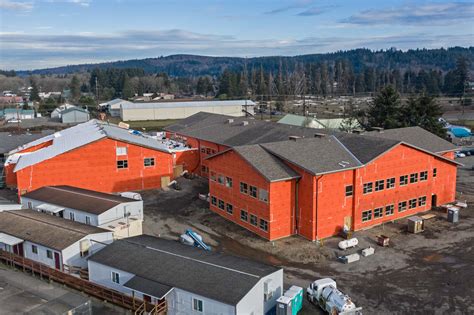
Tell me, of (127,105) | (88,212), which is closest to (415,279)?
(88,212)

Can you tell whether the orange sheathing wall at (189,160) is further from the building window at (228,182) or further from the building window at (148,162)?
the building window at (228,182)

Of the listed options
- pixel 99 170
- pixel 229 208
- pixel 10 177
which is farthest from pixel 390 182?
pixel 10 177

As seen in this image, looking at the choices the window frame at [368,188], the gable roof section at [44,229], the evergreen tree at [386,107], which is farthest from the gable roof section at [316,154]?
the evergreen tree at [386,107]

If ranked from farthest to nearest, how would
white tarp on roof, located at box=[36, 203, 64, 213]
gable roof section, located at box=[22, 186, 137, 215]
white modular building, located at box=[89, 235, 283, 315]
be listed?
white tarp on roof, located at box=[36, 203, 64, 213]
gable roof section, located at box=[22, 186, 137, 215]
white modular building, located at box=[89, 235, 283, 315]

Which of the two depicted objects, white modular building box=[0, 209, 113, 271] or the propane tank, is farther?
the propane tank

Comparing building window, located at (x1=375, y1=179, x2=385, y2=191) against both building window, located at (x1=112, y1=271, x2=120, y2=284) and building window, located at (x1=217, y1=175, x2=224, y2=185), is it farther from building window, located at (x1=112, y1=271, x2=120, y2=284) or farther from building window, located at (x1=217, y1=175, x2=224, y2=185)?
building window, located at (x1=112, y1=271, x2=120, y2=284)

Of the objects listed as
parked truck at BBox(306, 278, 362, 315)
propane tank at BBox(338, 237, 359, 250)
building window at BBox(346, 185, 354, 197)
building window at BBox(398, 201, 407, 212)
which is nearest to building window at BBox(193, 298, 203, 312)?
parked truck at BBox(306, 278, 362, 315)

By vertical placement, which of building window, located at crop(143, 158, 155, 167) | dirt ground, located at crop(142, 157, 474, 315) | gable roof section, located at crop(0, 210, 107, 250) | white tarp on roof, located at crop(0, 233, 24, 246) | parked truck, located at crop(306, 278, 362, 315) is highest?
building window, located at crop(143, 158, 155, 167)
